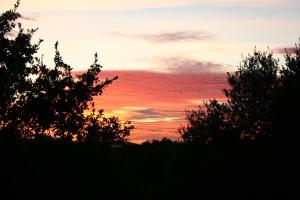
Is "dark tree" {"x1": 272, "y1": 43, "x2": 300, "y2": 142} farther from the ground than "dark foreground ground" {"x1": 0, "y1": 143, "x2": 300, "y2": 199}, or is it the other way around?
"dark tree" {"x1": 272, "y1": 43, "x2": 300, "y2": 142}

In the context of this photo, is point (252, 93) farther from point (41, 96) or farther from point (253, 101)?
point (41, 96)

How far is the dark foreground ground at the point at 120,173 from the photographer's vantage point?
803 inches

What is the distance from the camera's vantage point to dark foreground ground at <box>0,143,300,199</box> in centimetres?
2039

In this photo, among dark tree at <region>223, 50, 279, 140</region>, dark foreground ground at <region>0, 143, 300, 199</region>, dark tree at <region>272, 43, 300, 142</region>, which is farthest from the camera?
dark tree at <region>223, 50, 279, 140</region>

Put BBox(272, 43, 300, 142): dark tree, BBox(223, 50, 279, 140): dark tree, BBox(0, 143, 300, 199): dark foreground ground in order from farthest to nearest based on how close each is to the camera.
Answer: BBox(223, 50, 279, 140): dark tree, BBox(272, 43, 300, 142): dark tree, BBox(0, 143, 300, 199): dark foreground ground

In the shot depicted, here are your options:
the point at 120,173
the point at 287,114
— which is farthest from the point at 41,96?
the point at 287,114

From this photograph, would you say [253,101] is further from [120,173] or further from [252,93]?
[120,173]

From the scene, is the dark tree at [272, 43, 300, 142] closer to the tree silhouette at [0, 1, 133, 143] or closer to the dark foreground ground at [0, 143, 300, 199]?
the dark foreground ground at [0, 143, 300, 199]

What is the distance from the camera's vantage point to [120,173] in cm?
2744

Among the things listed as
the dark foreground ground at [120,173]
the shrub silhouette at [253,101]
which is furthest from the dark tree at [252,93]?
the dark foreground ground at [120,173]

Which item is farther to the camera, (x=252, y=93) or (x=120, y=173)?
(x=252, y=93)

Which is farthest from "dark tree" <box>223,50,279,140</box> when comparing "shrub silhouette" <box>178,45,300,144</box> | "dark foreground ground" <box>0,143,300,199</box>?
"dark foreground ground" <box>0,143,300,199</box>

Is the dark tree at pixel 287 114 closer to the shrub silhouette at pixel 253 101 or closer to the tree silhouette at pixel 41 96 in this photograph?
the shrub silhouette at pixel 253 101

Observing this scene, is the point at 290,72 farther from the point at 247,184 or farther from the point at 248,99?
the point at 247,184
